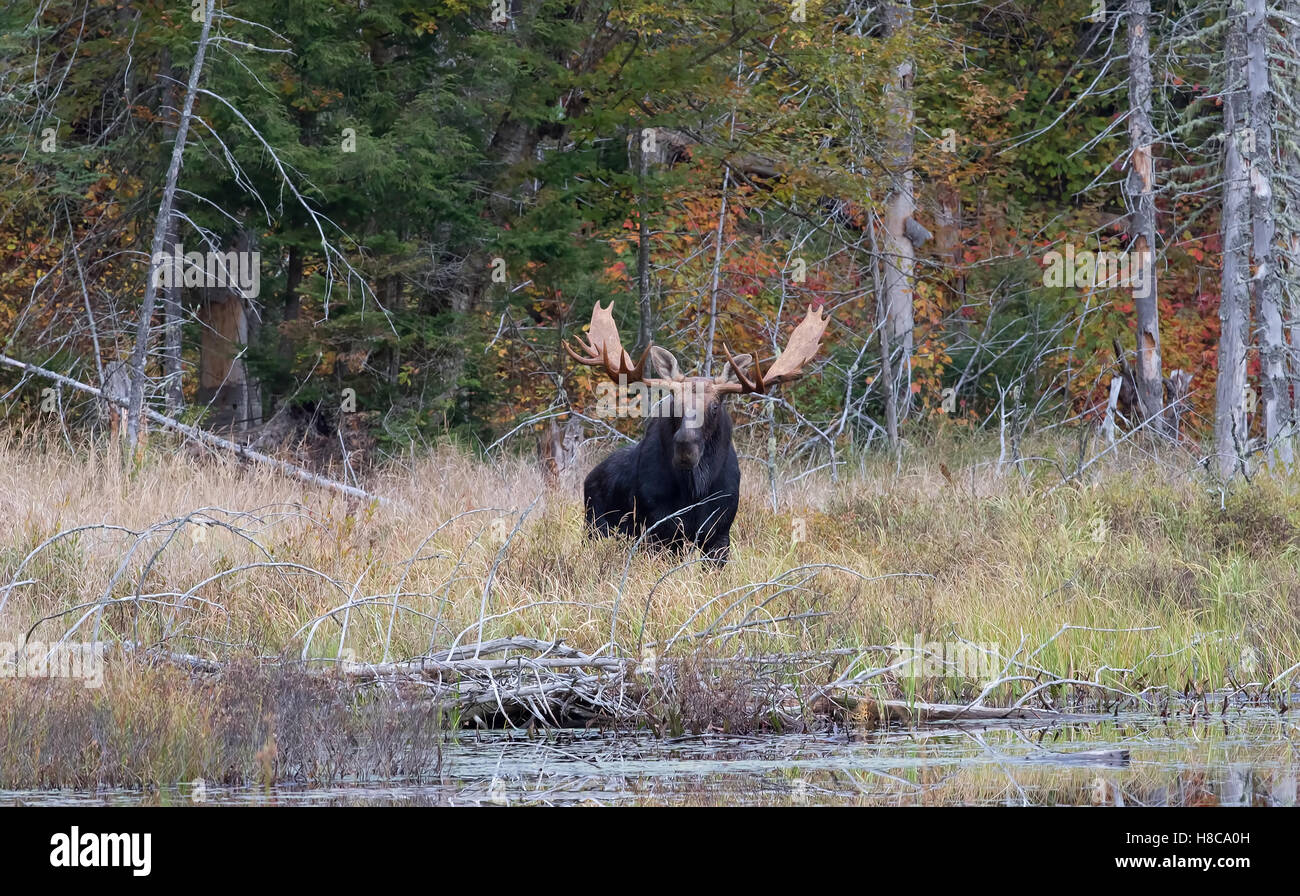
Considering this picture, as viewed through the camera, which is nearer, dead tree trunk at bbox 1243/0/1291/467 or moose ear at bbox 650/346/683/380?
moose ear at bbox 650/346/683/380

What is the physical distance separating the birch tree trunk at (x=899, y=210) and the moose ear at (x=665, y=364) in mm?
8111

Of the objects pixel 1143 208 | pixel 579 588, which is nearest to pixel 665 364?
pixel 579 588

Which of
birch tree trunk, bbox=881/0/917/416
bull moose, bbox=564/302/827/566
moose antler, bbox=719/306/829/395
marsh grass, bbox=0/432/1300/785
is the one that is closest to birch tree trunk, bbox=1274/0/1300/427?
birch tree trunk, bbox=881/0/917/416

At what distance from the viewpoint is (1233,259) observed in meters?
16.7

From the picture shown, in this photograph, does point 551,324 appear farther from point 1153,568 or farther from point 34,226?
point 1153,568

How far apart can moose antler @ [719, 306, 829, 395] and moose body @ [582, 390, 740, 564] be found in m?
0.27

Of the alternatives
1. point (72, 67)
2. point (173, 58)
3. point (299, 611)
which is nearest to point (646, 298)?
point (173, 58)

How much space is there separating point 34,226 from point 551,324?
620 cm

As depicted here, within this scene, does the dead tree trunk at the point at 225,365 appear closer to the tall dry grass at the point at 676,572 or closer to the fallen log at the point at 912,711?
the tall dry grass at the point at 676,572

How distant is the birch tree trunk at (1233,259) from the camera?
16.5 metres

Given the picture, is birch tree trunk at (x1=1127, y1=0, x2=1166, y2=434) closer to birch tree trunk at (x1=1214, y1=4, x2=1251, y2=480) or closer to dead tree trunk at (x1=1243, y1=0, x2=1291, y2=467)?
birch tree trunk at (x1=1214, y1=4, x2=1251, y2=480)

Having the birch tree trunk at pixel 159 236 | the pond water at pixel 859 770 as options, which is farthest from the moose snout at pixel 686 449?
the birch tree trunk at pixel 159 236

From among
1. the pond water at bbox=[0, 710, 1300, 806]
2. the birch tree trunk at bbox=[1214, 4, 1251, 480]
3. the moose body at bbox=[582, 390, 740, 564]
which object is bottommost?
the pond water at bbox=[0, 710, 1300, 806]

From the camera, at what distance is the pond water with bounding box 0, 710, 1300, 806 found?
20.1 feet
